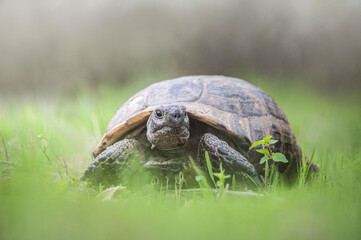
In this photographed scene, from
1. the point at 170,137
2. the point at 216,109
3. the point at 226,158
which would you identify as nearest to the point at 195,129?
the point at 216,109

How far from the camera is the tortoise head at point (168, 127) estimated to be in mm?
2164

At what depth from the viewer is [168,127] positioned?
2209 mm

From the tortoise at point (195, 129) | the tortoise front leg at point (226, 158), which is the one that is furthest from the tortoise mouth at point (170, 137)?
the tortoise front leg at point (226, 158)

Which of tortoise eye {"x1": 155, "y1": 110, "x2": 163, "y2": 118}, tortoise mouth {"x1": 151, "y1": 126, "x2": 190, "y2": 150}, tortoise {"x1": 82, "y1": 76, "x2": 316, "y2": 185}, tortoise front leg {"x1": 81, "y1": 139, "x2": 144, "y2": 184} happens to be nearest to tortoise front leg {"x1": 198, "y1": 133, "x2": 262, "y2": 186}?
tortoise {"x1": 82, "y1": 76, "x2": 316, "y2": 185}

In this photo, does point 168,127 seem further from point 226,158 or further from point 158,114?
point 226,158

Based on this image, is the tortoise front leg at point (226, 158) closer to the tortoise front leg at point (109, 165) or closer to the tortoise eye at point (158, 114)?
A: the tortoise eye at point (158, 114)

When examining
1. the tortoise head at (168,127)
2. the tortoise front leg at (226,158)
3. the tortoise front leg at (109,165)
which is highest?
the tortoise head at (168,127)

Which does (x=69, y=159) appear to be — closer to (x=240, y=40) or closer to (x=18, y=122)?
(x=18, y=122)

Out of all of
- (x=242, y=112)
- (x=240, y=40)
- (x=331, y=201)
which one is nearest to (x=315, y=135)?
(x=242, y=112)

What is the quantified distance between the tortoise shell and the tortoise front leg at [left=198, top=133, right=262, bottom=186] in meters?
0.18

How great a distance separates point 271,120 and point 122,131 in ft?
3.92

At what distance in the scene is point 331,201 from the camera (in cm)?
106

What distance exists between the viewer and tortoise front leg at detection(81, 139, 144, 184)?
7.39 ft

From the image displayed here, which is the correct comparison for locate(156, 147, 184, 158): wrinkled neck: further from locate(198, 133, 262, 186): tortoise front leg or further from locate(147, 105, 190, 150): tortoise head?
locate(198, 133, 262, 186): tortoise front leg
